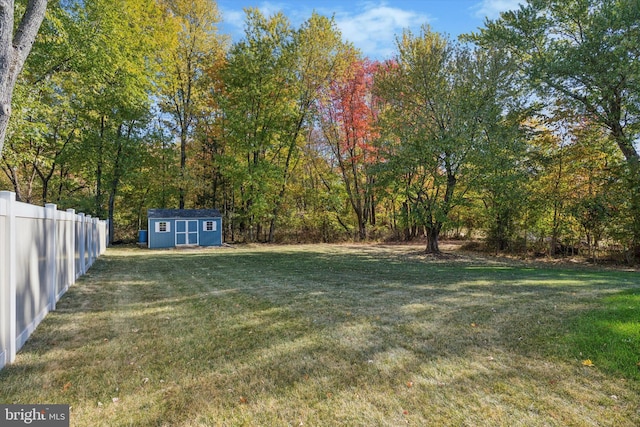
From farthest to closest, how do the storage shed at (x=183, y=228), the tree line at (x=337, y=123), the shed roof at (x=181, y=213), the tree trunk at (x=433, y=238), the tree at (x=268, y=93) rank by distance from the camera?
the tree at (x=268, y=93), the shed roof at (x=181, y=213), the storage shed at (x=183, y=228), the tree trunk at (x=433, y=238), the tree line at (x=337, y=123)

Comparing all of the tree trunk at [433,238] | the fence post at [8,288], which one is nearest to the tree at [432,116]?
the tree trunk at [433,238]

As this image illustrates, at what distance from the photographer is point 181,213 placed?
20156mm

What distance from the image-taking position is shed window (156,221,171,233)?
63.1ft

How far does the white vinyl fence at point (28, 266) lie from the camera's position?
321 cm

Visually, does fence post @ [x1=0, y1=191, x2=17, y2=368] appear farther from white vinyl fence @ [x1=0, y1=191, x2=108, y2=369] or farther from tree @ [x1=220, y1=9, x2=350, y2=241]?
tree @ [x1=220, y1=9, x2=350, y2=241]

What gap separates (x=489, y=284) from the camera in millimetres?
7148

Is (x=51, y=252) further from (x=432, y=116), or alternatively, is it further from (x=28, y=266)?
(x=432, y=116)

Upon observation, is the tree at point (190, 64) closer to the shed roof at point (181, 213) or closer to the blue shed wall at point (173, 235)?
the shed roof at point (181, 213)

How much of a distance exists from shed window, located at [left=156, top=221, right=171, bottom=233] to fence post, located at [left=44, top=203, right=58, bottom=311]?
47.4 ft

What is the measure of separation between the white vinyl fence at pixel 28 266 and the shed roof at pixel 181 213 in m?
13.3

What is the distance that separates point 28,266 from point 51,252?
1280mm

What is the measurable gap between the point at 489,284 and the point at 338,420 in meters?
5.96

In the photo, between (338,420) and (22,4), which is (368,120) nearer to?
(22,4)

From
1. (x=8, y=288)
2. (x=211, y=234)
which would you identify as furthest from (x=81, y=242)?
(x=211, y=234)
